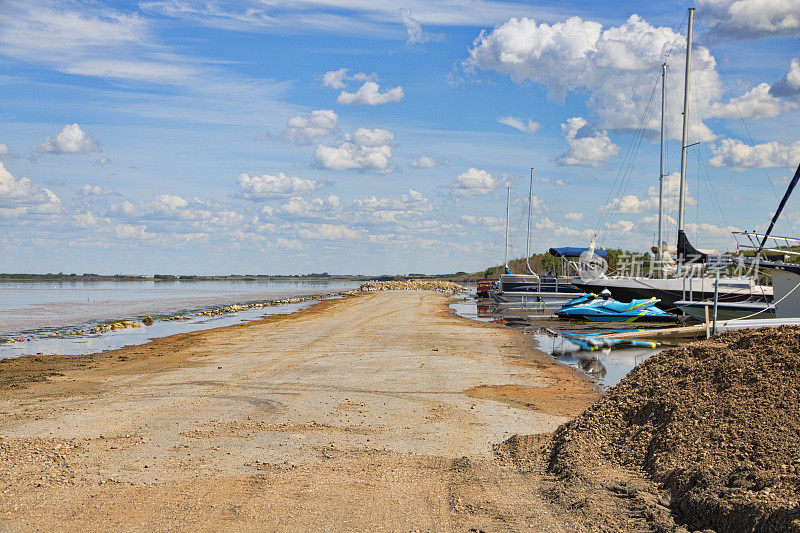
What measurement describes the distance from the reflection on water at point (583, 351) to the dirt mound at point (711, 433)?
5663 mm

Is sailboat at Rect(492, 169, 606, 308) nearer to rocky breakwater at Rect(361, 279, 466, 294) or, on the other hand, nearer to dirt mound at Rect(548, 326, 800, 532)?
dirt mound at Rect(548, 326, 800, 532)

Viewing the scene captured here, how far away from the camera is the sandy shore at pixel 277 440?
6.02 metres

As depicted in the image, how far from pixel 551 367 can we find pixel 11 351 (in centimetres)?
1718

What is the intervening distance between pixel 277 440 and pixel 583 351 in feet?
45.8

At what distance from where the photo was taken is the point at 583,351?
20.8 meters

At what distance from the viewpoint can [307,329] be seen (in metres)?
28.8

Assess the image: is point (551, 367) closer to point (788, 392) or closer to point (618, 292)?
point (788, 392)

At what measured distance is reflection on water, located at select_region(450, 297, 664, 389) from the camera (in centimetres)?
1640

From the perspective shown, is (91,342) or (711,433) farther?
(91,342)

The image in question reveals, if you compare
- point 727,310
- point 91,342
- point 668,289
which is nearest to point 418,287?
point 668,289

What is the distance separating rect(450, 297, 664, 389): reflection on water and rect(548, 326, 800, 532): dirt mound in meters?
5.66

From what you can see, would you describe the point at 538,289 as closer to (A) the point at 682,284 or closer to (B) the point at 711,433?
(A) the point at 682,284

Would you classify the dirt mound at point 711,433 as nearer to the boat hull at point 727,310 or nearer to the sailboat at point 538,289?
the boat hull at point 727,310

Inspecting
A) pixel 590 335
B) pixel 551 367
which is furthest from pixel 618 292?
pixel 551 367
